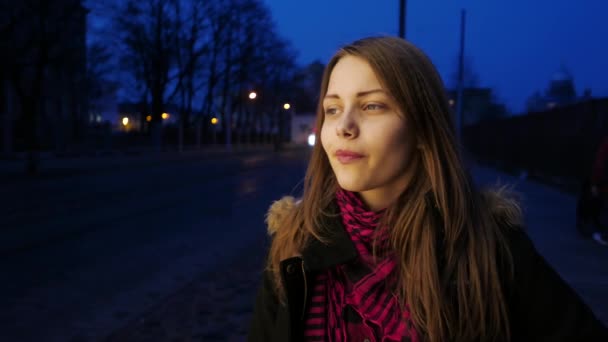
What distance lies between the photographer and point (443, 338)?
4.14 ft

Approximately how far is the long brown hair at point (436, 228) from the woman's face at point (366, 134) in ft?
0.09

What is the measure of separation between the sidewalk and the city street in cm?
1

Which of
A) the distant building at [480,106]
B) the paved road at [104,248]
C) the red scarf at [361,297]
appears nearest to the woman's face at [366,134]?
the red scarf at [361,297]

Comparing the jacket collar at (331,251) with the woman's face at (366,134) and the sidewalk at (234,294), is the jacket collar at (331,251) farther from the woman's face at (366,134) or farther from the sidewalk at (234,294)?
the sidewalk at (234,294)

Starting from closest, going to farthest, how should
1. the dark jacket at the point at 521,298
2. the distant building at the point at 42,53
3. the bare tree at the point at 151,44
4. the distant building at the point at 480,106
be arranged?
the dark jacket at the point at 521,298, the distant building at the point at 42,53, the bare tree at the point at 151,44, the distant building at the point at 480,106

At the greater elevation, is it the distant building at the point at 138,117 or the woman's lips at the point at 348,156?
the distant building at the point at 138,117

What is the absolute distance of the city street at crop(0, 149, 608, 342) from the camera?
4273mm

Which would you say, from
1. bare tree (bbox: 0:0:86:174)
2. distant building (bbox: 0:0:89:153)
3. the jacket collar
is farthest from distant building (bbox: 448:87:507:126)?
the jacket collar

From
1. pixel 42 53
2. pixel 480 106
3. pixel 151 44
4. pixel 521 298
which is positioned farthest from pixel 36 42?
pixel 480 106

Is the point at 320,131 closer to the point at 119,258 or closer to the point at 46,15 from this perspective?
the point at 119,258

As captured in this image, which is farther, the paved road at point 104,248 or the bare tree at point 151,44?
the bare tree at point 151,44

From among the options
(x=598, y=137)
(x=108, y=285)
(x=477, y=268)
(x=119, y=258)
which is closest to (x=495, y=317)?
(x=477, y=268)

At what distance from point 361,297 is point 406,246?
17 centimetres

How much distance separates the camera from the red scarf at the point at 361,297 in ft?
4.22
